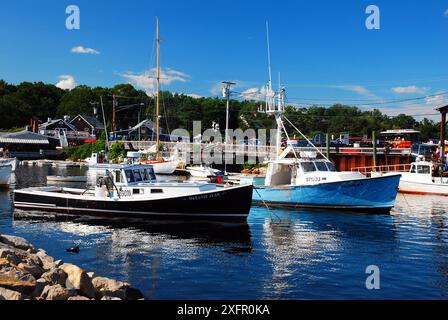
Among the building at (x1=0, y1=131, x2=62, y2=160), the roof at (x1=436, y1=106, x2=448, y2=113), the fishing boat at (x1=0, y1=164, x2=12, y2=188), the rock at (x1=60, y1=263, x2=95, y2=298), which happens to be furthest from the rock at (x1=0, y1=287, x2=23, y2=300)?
the building at (x1=0, y1=131, x2=62, y2=160)

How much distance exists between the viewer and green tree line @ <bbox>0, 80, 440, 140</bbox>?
117 metres

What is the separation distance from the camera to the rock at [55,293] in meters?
10.6

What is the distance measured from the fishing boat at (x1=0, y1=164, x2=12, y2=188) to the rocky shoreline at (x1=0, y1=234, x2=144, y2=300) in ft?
106

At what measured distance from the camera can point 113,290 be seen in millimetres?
11867

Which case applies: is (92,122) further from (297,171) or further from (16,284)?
(16,284)

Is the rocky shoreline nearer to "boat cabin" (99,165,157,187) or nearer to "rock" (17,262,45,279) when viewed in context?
"rock" (17,262,45,279)

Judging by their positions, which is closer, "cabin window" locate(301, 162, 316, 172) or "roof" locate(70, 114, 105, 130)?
"cabin window" locate(301, 162, 316, 172)

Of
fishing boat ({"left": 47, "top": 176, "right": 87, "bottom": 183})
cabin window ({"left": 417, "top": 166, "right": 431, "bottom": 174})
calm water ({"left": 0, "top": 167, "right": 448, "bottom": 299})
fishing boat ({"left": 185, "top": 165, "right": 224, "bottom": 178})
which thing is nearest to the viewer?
calm water ({"left": 0, "top": 167, "right": 448, "bottom": 299})

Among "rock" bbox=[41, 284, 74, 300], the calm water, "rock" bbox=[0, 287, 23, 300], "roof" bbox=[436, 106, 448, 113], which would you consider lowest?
the calm water

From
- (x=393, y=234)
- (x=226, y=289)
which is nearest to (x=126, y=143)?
(x=393, y=234)

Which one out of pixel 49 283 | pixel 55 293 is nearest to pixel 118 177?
pixel 49 283

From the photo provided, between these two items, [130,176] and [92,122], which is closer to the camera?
[130,176]

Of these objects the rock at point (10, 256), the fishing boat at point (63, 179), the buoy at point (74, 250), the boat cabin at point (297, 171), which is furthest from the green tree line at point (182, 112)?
the rock at point (10, 256)

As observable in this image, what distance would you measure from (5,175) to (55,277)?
3474 cm
